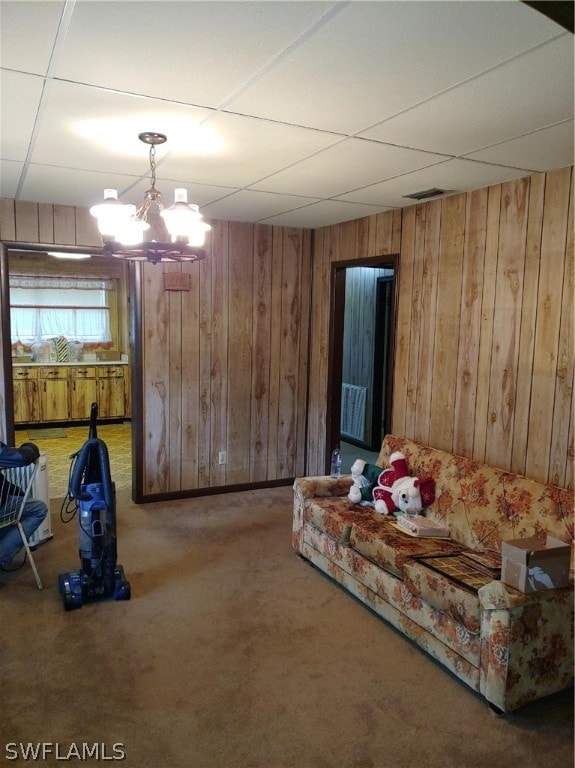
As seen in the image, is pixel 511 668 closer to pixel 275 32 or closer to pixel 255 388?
pixel 275 32

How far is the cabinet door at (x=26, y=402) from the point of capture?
7488 millimetres

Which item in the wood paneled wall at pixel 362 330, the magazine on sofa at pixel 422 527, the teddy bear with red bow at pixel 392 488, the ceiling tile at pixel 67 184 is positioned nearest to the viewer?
the magazine on sofa at pixel 422 527

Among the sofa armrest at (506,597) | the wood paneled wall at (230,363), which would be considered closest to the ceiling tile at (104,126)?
the wood paneled wall at (230,363)

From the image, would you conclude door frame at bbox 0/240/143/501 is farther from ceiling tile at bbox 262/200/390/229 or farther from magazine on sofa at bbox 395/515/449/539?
magazine on sofa at bbox 395/515/449/539

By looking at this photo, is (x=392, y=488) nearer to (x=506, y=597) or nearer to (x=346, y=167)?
(x=506, y=597)

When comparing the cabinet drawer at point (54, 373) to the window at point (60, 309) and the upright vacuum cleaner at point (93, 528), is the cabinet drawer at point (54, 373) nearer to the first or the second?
the window at point (60, 309)

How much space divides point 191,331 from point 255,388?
0.84m

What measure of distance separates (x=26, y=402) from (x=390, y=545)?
6166 mm

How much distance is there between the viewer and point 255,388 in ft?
17.4

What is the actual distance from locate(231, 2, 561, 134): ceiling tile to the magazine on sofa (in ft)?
7.15

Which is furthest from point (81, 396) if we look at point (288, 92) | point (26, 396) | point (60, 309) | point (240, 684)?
point (288, 92)

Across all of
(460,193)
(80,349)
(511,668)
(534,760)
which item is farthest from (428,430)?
(80,349)

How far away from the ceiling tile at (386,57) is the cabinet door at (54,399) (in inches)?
248

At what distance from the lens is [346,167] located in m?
3.09
